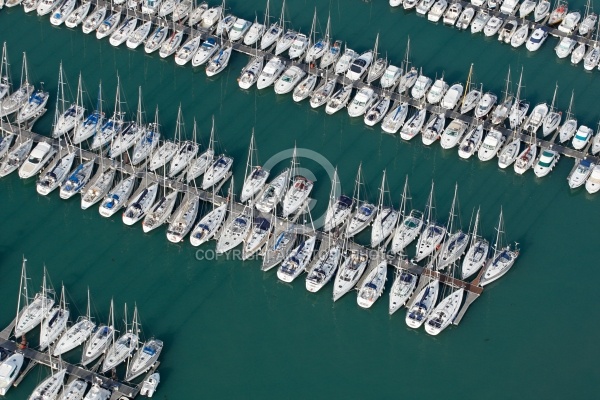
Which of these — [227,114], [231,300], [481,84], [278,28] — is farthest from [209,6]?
[231,300]

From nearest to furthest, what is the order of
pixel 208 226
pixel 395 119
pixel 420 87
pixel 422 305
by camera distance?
pixel 422 305, pixel 208 226, pixel 395 119, pixel 420 87

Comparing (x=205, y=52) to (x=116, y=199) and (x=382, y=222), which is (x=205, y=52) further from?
(x=382, y=222)

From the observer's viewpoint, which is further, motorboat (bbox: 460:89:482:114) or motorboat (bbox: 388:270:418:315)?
motorboat (bbox: 460:89:482:114)

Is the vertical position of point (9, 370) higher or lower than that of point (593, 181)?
lower

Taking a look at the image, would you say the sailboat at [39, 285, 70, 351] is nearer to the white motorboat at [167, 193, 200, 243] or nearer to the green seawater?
the green seawater

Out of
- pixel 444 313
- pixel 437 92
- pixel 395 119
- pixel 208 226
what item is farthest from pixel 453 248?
pixel 437 92

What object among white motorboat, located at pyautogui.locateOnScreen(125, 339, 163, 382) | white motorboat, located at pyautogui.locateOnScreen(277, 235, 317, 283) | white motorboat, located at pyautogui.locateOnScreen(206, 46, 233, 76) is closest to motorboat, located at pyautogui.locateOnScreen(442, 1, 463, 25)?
white motorboat, located at pyautogui.locateOnScreen(206, 46, 233, 76)

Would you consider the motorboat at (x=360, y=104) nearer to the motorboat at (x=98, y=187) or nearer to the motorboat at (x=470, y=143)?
the motorboat at (x=470, y=143)
